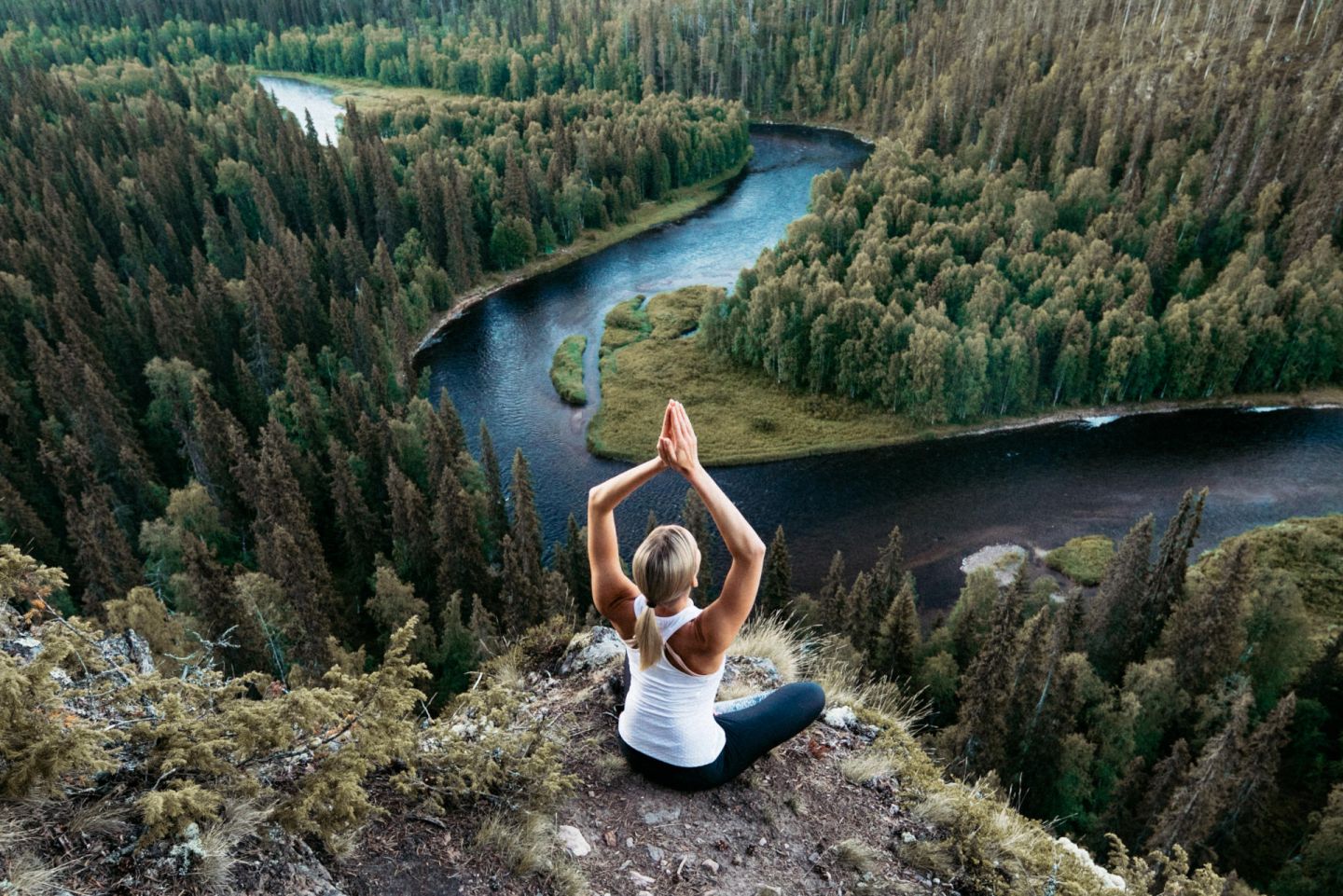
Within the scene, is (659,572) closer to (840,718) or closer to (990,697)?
(840,718)

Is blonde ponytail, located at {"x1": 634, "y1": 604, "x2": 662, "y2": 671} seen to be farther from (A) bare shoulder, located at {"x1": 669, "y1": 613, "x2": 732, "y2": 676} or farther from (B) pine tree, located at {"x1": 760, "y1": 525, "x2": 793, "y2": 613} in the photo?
(B) pine tree, located at {"x1": 760, "y1": 525, "x2": 793, "y2": 613}

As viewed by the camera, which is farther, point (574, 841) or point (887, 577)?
point (887, 577)

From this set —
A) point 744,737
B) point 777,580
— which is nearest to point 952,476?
point 777,580

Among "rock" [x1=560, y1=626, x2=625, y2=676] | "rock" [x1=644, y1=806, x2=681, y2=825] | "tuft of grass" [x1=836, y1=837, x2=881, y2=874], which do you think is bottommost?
"rock" [x1=560, y1=626, x2=625, y2=676]

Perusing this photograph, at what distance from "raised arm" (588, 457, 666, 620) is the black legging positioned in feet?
4.72

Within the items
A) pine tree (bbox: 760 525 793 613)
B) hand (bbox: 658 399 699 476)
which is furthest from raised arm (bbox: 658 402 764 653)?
pine tree (bbox: 760 525 793 613)

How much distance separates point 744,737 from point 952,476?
217 feet

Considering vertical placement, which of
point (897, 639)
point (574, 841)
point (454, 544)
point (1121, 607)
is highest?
point (574, 841)

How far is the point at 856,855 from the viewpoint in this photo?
9117 millimetres

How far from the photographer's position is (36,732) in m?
5.88

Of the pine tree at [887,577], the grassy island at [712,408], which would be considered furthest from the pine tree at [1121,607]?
the grassy island at [712,408]

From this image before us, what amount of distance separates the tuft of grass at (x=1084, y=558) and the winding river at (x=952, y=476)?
1529 mm

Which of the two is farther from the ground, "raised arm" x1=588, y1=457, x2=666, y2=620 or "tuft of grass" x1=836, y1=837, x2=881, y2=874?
"raised arm" x1=588, y1=457, x2=666, y2=620

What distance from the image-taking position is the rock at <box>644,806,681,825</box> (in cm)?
909
